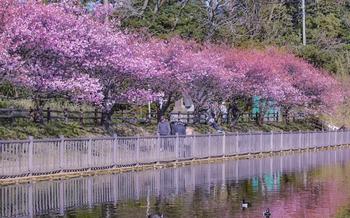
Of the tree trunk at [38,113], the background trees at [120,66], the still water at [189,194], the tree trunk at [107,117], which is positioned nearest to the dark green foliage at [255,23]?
the background trees at [120,66]

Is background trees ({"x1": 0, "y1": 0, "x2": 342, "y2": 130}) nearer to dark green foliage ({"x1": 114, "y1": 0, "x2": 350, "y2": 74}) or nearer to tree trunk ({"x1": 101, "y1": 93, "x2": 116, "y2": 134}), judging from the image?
tree trunk ({"x1": 101, "y1": 93, "x2": 116, "y2": 134})

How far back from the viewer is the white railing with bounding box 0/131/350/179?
75.6ft

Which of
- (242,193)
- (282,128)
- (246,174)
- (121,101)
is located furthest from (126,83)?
(282,128)

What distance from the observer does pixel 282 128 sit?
55.9 metres

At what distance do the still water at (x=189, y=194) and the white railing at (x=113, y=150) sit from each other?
831 mm

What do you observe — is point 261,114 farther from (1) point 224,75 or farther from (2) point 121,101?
(2) point 121,101

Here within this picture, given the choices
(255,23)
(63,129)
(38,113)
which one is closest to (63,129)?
(63,129)

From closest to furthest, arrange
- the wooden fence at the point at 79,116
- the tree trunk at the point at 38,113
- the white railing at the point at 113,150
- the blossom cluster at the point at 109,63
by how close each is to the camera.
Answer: the white railing at the point at 113,150 → the blossom cluster at the point at 109,63 → the wooden fence at the point at 79,116 → the tree trunk at the point at 38,113

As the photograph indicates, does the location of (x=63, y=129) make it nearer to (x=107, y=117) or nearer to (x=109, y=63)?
(x=109, y=63)

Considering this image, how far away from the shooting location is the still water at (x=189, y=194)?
16.5 meters

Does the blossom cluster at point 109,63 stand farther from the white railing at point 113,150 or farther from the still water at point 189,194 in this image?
the still water at point 189,194

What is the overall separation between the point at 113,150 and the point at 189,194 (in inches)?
307

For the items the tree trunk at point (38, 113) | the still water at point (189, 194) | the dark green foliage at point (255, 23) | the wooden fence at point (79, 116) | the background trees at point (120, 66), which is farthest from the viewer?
the dark green foliage at point (255, 23)

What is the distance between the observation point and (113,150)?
2730 cm
